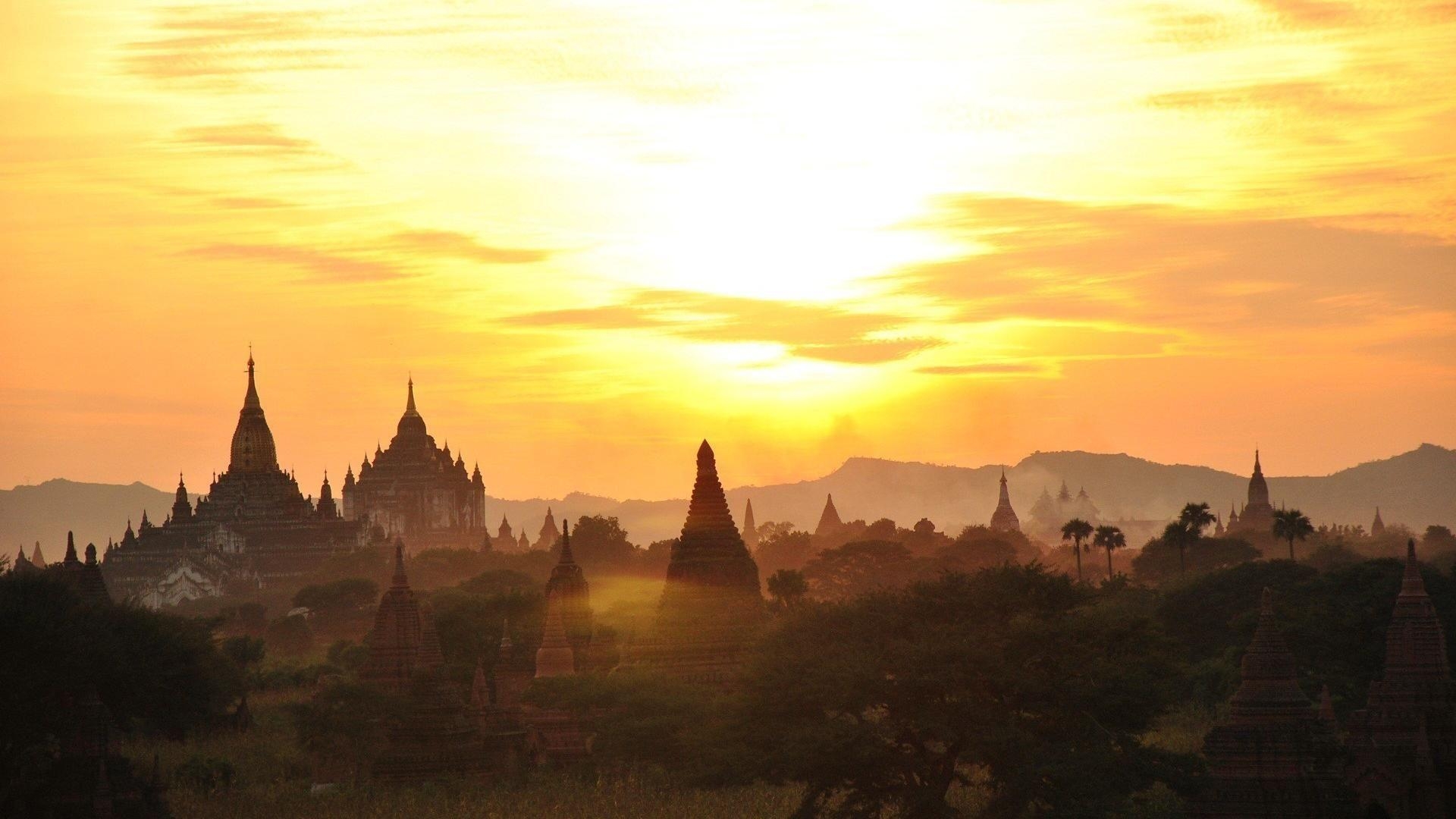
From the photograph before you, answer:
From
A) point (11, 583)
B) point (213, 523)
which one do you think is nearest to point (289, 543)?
point (213, 523)

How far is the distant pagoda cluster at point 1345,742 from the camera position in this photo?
118 ft

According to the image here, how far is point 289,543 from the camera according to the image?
198 meters

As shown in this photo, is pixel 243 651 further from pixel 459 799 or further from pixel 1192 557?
pixel 1192 557

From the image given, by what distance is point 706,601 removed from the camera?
227 ft

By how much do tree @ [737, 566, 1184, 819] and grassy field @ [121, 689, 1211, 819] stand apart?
3.28m

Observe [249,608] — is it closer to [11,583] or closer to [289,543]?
[289,543]

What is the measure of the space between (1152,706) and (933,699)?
3797 mm

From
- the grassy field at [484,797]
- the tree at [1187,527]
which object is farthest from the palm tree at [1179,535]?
the grassy field at [484,797]

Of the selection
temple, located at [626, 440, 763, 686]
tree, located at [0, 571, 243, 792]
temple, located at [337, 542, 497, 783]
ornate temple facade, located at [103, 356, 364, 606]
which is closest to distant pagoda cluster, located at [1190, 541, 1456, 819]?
tree, located at [0, 571, 243, 792]

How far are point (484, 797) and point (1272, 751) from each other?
25.0 meters

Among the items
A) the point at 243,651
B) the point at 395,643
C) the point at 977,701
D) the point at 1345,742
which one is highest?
the point at 243,651

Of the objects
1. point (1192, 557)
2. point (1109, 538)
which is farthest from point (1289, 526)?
point (1192, 557)

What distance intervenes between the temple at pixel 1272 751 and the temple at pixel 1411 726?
624 cm

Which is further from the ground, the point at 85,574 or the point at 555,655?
the point at 85,574
